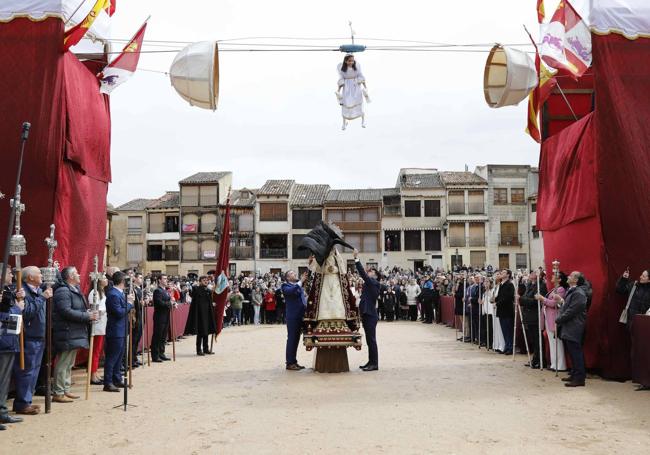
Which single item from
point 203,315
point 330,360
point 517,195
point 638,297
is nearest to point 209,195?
point 517,195

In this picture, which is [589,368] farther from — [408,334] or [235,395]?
[408,334]

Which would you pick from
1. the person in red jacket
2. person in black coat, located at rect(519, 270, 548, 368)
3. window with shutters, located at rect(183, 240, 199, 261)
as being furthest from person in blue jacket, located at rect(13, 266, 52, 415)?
window with shutters, located at rect(183, 240, 199, 261)

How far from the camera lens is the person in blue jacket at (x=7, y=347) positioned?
7.03 metres

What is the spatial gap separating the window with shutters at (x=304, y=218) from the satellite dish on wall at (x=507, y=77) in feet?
138

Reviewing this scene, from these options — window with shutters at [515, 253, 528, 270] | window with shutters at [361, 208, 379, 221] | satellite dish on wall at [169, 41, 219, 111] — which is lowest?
window with shutters at [515, 253, 528, 270]

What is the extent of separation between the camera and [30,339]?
7.75m

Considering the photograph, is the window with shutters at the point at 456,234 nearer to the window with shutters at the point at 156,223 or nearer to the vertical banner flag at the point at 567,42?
the window with shutters at the point at 156,223

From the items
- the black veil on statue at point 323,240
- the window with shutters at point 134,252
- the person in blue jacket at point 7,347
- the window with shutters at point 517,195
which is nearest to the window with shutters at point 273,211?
the window with shutters at point 134,252

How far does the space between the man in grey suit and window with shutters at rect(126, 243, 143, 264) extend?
1977 inches

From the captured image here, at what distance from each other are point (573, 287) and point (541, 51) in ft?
14.2

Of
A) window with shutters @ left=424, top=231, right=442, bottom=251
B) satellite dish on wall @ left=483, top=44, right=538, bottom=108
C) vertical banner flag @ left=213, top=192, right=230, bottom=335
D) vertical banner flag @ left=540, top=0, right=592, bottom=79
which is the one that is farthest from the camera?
window with shutters @ left=424, top=231, right=442, bottom=251

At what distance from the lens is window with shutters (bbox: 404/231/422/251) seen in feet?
171

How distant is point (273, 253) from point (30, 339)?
46.2 m

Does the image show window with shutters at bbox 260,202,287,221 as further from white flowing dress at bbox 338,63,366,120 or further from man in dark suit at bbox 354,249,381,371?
white flowing dress at bbox 338,63,366,120
